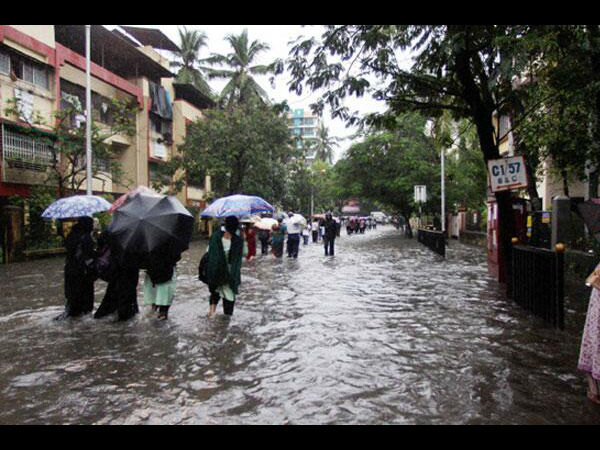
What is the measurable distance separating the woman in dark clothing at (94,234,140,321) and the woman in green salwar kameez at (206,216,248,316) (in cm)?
113

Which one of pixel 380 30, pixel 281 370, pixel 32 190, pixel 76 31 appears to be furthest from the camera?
pixel 76 31

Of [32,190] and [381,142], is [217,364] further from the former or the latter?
[381,142]

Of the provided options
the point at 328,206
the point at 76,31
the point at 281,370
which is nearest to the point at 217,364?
the point at 281,370

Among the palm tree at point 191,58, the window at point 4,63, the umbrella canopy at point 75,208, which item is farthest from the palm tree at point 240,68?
the umbrella canopy at point 75,208

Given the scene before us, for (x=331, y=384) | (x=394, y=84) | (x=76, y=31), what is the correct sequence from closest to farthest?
(x=331, y=384) → (x=394, y=84) → (x=76, y=31)

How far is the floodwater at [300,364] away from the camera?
3953 millimetres

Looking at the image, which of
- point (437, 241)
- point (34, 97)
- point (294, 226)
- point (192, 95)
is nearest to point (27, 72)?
point (34, 97)

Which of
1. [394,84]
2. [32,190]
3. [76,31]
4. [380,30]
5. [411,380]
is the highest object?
[76,31]

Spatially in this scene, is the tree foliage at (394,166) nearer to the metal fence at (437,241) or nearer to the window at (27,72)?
the metal fence at (437,241)

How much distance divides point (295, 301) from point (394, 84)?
5.31 m

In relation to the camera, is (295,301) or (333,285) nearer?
(295,301)

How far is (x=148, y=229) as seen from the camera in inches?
268

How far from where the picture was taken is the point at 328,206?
244 feet

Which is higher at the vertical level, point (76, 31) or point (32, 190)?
point (76, 31)
